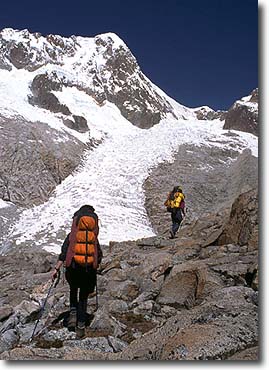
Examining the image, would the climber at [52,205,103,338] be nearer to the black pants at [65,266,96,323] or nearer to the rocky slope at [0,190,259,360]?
the black pants at [65,266,96,323]

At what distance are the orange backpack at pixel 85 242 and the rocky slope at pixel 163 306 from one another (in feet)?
4.31

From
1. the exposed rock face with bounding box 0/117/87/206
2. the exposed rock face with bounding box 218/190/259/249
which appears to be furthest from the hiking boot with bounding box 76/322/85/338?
the exposed rock face with bounding box 0/117/87/206

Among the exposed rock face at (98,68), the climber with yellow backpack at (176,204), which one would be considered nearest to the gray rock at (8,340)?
the climber with yellow backpack at (176,204)

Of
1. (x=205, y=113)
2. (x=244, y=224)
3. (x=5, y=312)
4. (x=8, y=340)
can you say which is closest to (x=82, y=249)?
(x=8, y=340)

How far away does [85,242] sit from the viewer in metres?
7.43

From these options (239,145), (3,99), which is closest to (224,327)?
(239,145)

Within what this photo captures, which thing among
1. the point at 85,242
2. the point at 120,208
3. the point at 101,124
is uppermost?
the point at 101,124

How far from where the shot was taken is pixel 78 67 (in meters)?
109

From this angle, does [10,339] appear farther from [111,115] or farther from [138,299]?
[111,115]

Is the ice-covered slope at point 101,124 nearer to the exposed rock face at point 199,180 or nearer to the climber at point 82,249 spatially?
the exposed rock face at point 199,180

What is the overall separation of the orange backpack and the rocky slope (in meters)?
1.32

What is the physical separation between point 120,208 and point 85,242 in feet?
105

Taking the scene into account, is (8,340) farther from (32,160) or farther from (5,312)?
(32,160)

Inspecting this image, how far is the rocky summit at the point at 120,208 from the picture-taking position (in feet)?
22.7
